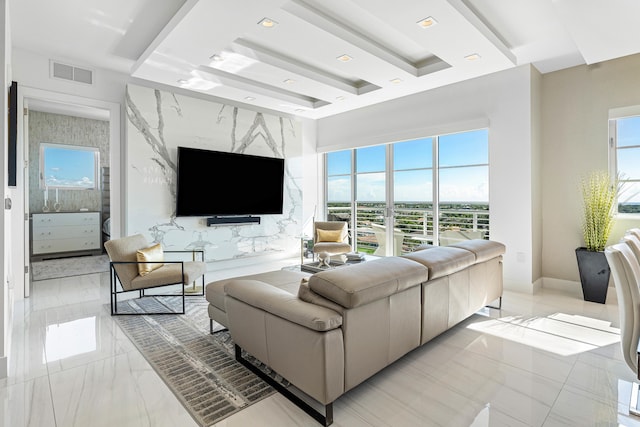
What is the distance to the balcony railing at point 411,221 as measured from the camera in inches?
202

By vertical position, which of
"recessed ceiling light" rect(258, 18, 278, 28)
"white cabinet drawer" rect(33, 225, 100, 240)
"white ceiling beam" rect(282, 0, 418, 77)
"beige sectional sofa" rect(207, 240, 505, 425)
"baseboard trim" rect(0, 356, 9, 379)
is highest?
"white ceiling beam" rect(282, 0, 418, 77)

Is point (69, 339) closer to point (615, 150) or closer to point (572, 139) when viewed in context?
point (572, 139)

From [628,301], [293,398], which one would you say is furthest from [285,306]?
[628,301]

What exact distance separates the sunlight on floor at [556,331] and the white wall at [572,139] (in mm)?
1409

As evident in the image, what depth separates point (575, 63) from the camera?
4320mm

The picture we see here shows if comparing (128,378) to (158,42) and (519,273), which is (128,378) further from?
(519,273)

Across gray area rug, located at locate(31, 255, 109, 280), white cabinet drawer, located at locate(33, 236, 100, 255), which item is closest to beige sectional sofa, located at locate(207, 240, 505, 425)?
gray area rug, located at locate(31, 255, 109, 280)

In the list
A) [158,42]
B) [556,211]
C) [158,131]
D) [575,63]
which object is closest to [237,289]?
[158,42]

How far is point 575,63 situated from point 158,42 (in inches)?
201

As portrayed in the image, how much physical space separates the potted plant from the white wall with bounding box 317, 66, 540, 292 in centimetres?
55

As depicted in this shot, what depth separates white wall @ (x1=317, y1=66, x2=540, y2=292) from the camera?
4402mm

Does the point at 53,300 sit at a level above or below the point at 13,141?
below

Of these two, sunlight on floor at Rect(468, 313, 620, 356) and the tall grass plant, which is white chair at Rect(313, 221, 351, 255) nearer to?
sunlight on floor at Rect(468, 313, 620, 356)

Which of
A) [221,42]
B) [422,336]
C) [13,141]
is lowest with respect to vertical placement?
[422,336]
